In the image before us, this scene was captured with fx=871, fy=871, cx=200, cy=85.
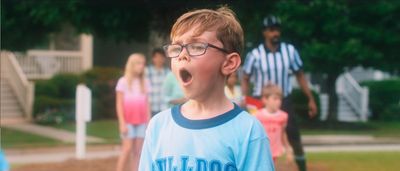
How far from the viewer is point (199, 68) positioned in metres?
3.34

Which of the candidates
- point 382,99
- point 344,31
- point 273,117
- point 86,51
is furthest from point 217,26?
point 382,99

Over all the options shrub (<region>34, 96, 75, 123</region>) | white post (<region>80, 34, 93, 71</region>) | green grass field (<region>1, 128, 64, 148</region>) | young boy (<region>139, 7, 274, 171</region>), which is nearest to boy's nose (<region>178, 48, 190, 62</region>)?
young boy (<region>139, 7, 274, 171</region>)

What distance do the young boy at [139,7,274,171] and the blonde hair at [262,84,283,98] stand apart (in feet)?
Answer: 16.4

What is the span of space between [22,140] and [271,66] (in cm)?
1289

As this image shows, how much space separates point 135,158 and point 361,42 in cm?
1406

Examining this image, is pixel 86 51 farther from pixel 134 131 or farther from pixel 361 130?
pixel 134 131

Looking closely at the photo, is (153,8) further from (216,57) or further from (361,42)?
(361,42)

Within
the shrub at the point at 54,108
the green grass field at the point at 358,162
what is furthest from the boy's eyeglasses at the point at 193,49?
the shrub at the point at 54,108

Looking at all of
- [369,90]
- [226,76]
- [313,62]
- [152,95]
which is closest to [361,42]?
[313,62]

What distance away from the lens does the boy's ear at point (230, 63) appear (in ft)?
11.3

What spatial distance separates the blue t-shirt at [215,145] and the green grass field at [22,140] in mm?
16041

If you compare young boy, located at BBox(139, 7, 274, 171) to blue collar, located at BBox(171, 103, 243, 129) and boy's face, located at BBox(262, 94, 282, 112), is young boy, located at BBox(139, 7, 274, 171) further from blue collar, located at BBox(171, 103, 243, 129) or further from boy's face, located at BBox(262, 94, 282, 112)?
boy's face, located at BBox(262, 94, 282, 112)

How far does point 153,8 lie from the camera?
38.9ft

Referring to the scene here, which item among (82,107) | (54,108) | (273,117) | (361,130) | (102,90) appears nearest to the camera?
(273,117)
